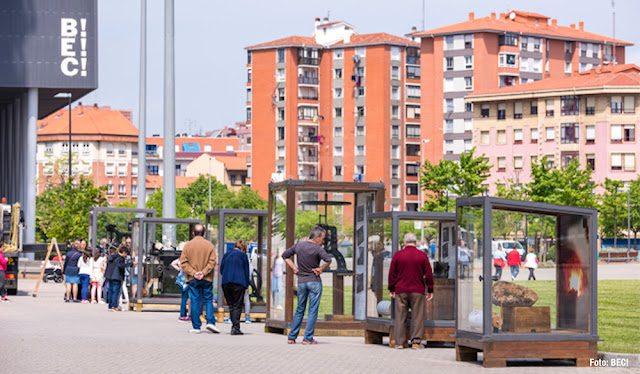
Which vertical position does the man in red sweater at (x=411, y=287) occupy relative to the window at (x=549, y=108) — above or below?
below

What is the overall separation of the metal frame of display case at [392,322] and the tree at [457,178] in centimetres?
7671

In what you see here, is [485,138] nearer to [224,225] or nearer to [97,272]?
[97,272]

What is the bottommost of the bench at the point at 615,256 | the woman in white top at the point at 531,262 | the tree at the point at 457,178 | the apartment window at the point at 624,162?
the bench at the point at 615,256

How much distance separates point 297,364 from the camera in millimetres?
15000

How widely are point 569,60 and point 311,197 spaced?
417 ft

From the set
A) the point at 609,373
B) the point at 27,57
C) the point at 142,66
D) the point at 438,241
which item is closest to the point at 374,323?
the point at 438,241

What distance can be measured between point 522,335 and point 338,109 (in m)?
135

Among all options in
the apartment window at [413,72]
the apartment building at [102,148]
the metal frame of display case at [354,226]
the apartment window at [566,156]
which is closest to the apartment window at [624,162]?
the apartment window at [566,156]

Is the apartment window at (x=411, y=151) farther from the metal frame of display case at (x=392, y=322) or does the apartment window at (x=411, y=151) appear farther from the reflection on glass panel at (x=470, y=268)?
the reflection on glass panel at (x=470, y=268)

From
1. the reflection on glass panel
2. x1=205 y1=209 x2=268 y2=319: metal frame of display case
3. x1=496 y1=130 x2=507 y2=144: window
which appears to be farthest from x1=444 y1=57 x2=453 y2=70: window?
the reflection on glass panel

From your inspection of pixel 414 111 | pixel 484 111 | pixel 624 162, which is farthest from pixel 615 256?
pixel 414 111

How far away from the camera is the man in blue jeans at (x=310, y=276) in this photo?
18484mm

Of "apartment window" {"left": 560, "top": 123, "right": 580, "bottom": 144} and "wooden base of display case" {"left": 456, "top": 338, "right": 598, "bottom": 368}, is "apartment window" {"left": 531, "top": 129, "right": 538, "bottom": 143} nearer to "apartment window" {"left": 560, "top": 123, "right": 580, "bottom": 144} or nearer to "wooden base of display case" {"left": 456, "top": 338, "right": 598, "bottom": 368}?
"apartment window" {"left": 560, "top": 123, "right": 580, "bottom": 144}

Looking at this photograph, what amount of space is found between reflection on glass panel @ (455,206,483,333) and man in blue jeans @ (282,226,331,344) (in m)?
2.87
